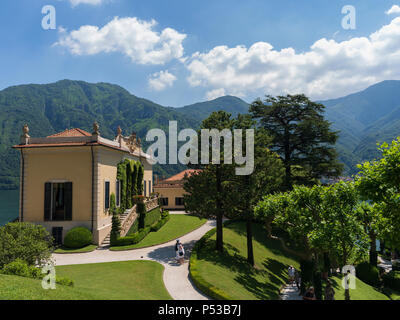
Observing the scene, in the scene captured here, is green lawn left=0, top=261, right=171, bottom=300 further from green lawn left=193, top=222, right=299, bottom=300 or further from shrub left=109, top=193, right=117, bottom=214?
shrub left=109, top=193, right=117, bottom=214

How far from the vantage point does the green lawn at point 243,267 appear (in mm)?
17312

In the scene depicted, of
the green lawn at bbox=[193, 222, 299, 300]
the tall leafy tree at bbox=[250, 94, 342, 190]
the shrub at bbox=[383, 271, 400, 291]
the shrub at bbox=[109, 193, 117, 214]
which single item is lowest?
the shrub at bbox=[383, 271, 400, 291]

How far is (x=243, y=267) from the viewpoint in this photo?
22047 millimetres

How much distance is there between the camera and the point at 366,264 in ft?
92.4

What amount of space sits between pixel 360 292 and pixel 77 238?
83.8ft

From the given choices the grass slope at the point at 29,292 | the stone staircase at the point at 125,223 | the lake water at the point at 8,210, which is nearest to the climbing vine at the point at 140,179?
the stone staircase at the point at 125,223

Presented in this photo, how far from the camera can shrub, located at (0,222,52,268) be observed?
14.2 m

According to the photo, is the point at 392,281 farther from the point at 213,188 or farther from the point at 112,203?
the point at 112,203

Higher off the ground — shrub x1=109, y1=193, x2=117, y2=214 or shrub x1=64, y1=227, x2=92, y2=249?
shrub x1=109, y1=193, x2=117, y2=214

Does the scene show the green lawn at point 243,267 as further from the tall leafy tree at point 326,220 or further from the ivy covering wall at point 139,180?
the ivy covering wall at point 139,180

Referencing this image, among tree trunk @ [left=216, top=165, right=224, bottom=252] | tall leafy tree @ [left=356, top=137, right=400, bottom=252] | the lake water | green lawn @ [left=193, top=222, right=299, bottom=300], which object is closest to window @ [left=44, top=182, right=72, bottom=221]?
green lawn @ [left=193, top=222, right=299, bottom=300]

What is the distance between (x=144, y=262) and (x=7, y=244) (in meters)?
9.17

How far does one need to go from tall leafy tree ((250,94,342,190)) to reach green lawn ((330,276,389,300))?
12.3 m

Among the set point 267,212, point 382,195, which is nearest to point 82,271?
point 267,212
